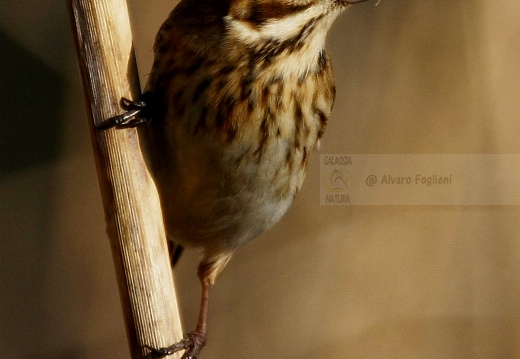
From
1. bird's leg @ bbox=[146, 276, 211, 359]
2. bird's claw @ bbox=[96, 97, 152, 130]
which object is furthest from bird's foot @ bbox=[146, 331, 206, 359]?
bird's claw @ bbox=[96, 97, 152, 130]

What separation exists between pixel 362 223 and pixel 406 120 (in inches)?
6.1

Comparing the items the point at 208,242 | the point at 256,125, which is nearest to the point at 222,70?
the point at 256,125

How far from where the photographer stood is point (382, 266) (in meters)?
1.12

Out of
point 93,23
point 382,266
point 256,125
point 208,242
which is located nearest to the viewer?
point 93,23

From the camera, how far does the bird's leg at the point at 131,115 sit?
0.72 m

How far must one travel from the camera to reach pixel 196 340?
3.18 ft

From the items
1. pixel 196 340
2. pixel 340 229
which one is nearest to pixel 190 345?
pixel 196 340

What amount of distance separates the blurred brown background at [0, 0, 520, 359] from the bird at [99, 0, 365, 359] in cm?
11

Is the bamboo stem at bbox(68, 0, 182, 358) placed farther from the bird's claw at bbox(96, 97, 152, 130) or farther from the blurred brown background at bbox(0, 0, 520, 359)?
the blurred brown background at bbox(0, 0, 520, 359)

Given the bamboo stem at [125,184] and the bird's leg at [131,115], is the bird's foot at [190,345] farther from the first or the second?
the bird's leg at [131,115]

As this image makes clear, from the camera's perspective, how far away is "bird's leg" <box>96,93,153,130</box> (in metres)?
0.72

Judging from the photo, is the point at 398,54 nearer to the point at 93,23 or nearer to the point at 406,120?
the point at 406,120

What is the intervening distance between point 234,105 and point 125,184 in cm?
15

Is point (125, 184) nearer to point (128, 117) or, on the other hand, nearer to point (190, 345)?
point (128, 117)
